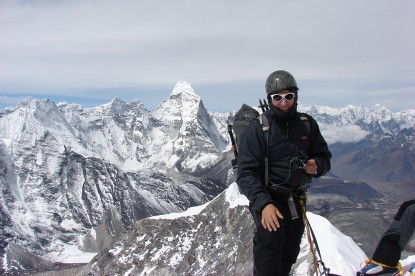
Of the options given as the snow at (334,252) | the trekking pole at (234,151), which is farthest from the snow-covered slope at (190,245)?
the trekking pole at (234,151)

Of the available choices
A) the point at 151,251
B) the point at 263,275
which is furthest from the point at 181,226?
the point at 263,275

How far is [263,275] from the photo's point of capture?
11.4 m

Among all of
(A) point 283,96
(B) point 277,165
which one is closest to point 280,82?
(A) point 283,96

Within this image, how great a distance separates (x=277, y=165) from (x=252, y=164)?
696 millimetres

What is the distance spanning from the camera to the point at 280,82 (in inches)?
448

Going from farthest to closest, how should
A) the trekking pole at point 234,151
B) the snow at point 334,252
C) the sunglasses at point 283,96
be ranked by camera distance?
the snow at point 334,252, the trekking pole at point 234,151, the sunglasses at point 283,96

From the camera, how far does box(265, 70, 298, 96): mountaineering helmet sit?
11375 mm

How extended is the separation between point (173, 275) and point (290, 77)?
45434 millimetres

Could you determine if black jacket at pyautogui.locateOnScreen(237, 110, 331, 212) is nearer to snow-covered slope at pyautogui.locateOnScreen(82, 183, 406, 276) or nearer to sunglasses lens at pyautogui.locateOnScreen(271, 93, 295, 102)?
sunglasses lens at pyautogui.locateOnScreen(271, 93, 295, 102)

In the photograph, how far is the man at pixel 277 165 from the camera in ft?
36.9

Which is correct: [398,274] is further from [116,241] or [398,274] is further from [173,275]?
[116,241]

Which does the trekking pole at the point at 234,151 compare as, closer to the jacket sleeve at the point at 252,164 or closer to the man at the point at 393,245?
the jacket sleeve at the point at 252,164

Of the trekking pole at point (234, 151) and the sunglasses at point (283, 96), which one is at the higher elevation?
the sunglasses at point (283, 96)

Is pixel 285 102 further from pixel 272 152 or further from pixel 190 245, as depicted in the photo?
pixel 190 245
